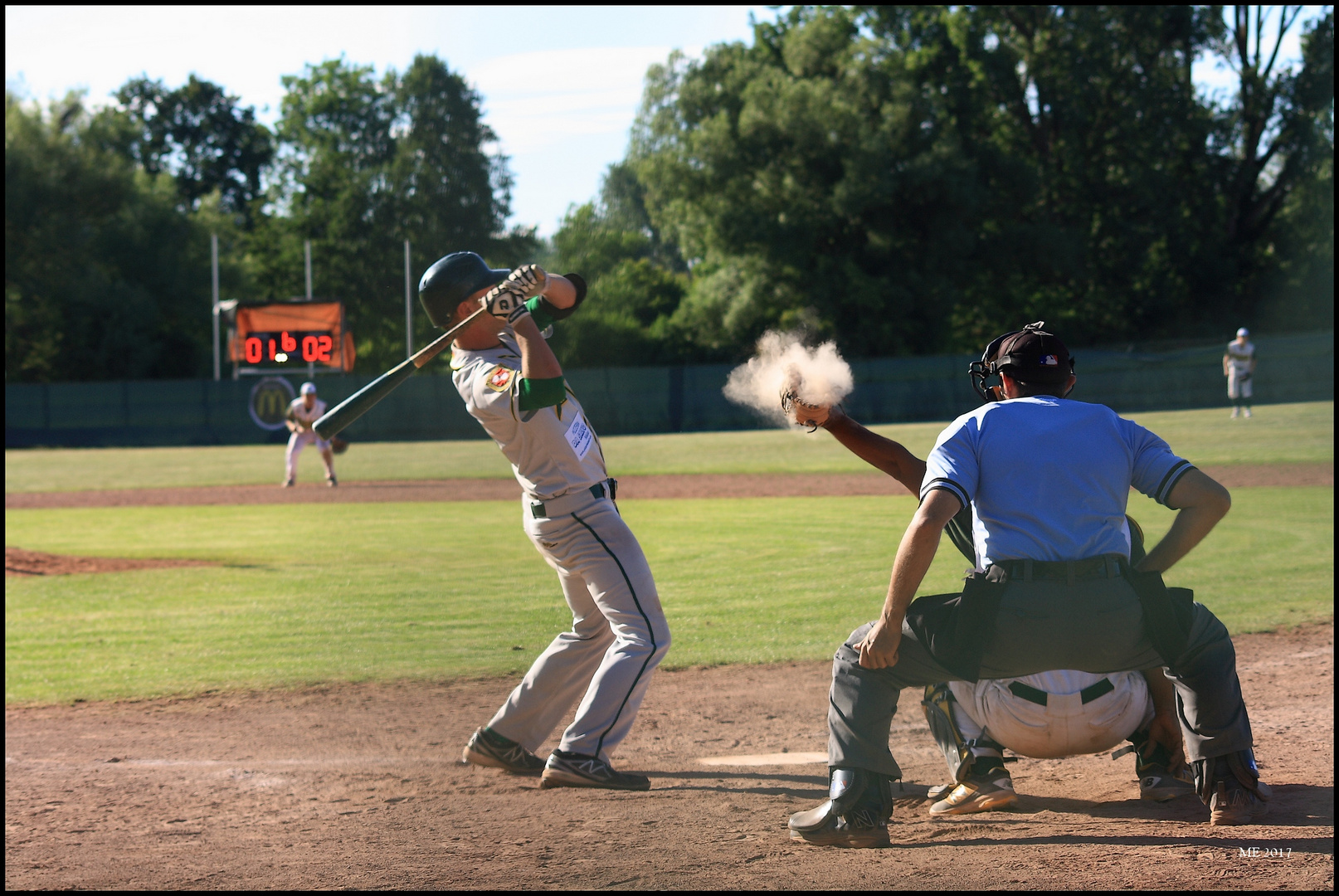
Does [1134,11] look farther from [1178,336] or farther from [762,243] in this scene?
[762,243]

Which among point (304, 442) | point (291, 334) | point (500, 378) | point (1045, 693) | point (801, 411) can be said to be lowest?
point (304, 442)

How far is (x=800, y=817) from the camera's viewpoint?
12.6 ft

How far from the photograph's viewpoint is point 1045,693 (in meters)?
3.73

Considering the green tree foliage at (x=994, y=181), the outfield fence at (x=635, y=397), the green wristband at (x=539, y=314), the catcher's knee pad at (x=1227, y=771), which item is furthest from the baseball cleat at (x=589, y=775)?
the green tree foliage at (x=994, y=181)

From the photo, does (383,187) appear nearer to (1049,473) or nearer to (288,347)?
(288,347)

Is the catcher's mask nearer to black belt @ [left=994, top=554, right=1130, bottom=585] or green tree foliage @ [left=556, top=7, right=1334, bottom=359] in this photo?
black belt @ [left=994, top=554, right=1130, bottom=585]

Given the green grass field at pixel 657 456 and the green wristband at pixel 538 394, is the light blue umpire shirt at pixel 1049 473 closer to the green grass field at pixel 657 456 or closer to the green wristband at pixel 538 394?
the green wristband at pixel 538 394

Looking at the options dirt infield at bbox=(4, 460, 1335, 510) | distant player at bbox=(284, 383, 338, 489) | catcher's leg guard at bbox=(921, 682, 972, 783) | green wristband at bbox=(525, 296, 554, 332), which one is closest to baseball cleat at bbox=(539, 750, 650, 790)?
catcher's leg guard at bbox=(921, 682, 972, 783)

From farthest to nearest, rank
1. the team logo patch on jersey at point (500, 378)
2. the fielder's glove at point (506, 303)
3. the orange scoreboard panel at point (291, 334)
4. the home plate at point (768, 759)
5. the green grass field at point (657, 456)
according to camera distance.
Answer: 1. the orange scoreboard panel at point (291, 334)
2. the green grass field at point (657, 456)
3. the home plate at point (768, 759)
4. the team logo patch on jersey at point (500, 378)
5. the fielder's glove at point (506, 303)

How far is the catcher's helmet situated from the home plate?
7.34ft

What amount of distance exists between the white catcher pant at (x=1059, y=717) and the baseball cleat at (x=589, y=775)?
56.0 inches

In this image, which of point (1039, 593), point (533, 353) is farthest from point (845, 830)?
point (533, 353)

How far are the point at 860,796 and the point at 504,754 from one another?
6.02 feet

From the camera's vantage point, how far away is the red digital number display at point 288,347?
107 feet
